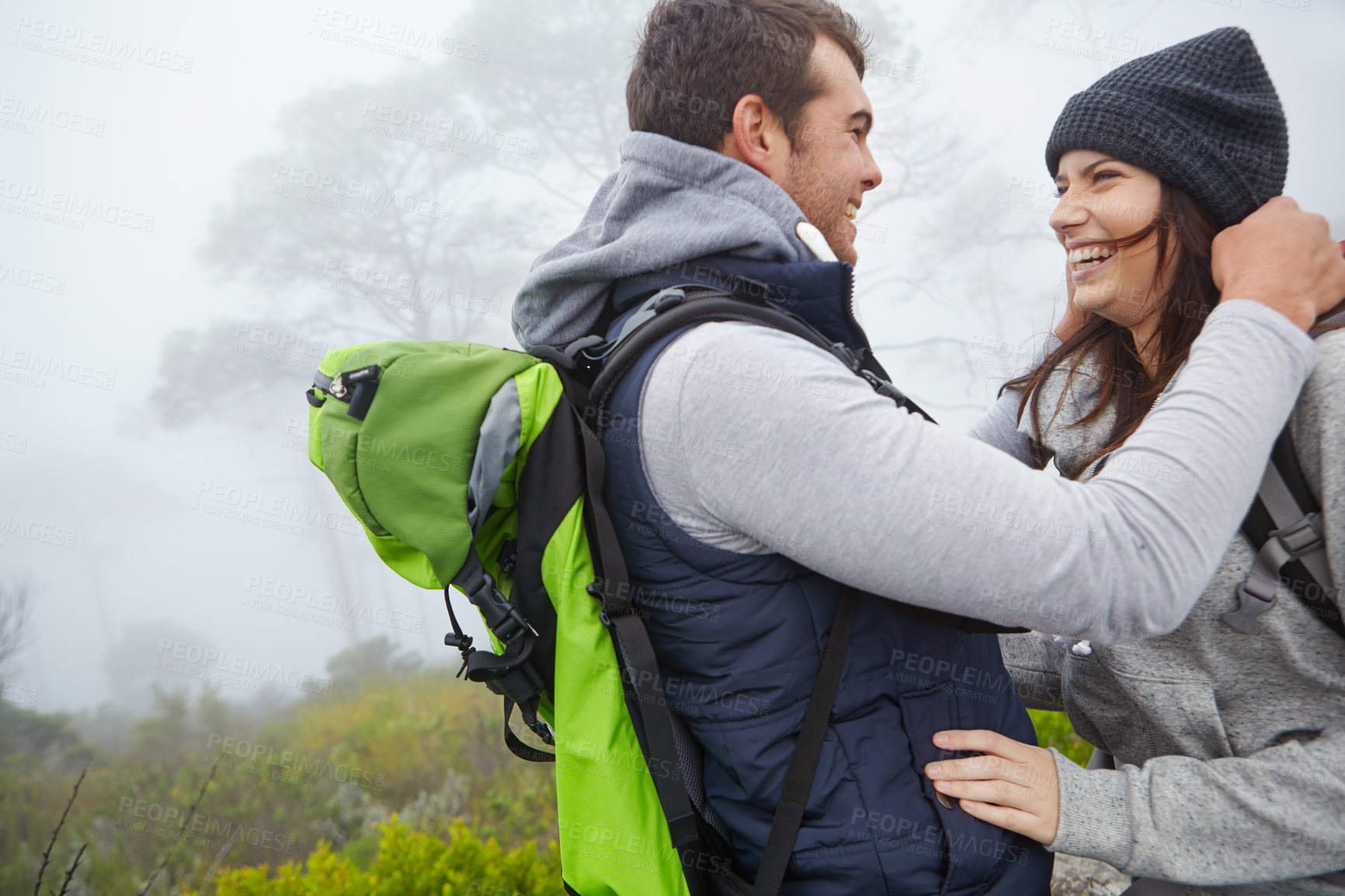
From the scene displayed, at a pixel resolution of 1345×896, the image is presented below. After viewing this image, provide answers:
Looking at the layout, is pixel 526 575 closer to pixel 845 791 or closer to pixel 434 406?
pixel 434 406

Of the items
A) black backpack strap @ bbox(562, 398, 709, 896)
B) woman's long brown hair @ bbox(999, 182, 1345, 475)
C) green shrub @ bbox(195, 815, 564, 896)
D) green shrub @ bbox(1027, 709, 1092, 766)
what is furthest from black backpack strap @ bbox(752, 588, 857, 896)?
green shrub @ bbox(1027, 709, 1092, 766)

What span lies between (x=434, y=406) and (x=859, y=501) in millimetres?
664

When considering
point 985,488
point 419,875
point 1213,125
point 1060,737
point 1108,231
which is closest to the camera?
point 985,488

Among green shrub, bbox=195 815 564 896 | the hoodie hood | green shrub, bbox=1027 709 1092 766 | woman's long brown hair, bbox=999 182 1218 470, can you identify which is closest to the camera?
the hoodie hood

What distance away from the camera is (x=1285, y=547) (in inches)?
45.1

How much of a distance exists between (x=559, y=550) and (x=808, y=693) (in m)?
0.47

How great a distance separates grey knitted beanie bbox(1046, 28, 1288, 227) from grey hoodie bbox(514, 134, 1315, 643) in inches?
17.8

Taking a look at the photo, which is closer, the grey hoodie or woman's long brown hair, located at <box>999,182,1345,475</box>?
the grey hoodie

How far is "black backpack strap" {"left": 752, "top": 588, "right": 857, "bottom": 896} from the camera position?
1.13 m

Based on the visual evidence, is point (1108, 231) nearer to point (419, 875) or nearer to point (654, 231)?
point (654, 231)

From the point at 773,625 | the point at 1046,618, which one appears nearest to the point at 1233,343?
the point at 1046,618

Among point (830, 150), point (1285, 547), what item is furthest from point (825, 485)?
point (830, 150)

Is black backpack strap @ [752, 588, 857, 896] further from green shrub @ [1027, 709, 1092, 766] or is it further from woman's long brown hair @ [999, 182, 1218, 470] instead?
green shrub @ [1027, 709, 1092, 766]

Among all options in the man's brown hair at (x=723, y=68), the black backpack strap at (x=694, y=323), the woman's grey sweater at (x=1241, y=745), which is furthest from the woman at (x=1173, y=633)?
the man's brown hair at (x=723, y=68)
